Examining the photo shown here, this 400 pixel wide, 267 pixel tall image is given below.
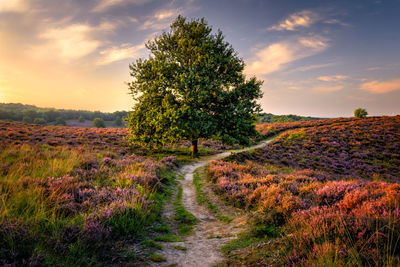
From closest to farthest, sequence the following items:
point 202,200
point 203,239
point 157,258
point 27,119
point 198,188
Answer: point 157,258 → point 203,239 → point 202,200 → point 198,188 → point 27,119

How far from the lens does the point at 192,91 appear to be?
17.6 m

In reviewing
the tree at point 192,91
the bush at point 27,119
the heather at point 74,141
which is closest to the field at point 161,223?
the tree at point 192,91

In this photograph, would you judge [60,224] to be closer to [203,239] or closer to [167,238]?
[167,238]

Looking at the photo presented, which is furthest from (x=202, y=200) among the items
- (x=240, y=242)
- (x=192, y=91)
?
(x=192, y=91)

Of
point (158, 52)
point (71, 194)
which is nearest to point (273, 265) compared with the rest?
point (71, 194)

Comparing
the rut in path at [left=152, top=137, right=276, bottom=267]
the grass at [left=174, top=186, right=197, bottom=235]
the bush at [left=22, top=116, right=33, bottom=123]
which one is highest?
the bush at [left=22, top=116, right=33, bottom=123]

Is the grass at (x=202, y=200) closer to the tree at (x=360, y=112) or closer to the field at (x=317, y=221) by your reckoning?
the field at (x=317, y=221)

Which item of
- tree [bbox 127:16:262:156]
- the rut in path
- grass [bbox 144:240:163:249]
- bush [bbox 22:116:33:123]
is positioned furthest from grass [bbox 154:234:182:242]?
bush [bbox 22:116:33:123]

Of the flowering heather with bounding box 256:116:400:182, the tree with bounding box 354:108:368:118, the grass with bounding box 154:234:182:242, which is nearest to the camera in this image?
the grass with bounding box 154:234:182:242

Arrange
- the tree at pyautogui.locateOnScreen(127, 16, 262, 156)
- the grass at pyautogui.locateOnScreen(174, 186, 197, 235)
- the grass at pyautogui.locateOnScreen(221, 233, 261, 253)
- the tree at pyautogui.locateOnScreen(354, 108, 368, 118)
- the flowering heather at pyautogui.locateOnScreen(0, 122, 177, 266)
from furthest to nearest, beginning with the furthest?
1. the tree at pyautogui.locateOnScreen(354, 108, 368, 118)
2. the tree at pyautogui.locateOnScreen(127, 16, 262, 156)
3. the grass at pyautogui.locateOnScreen(174, 186, 197, 235)
4. the grass at pyautogui.locateOnScreen(221, 233, 261, 253)
5. the flowering heather at pyautogui.locateOnScreen(0, 122, 177, 266)

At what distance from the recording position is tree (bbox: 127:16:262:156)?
17.6 meters

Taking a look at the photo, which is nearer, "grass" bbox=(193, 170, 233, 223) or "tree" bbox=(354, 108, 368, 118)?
"grass" bbox=(193, 170, 233, 223)

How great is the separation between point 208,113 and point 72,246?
54.8ft

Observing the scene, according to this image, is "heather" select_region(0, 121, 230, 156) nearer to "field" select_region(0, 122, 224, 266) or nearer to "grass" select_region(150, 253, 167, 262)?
"field" select_region(0, 122, 224, 266)
